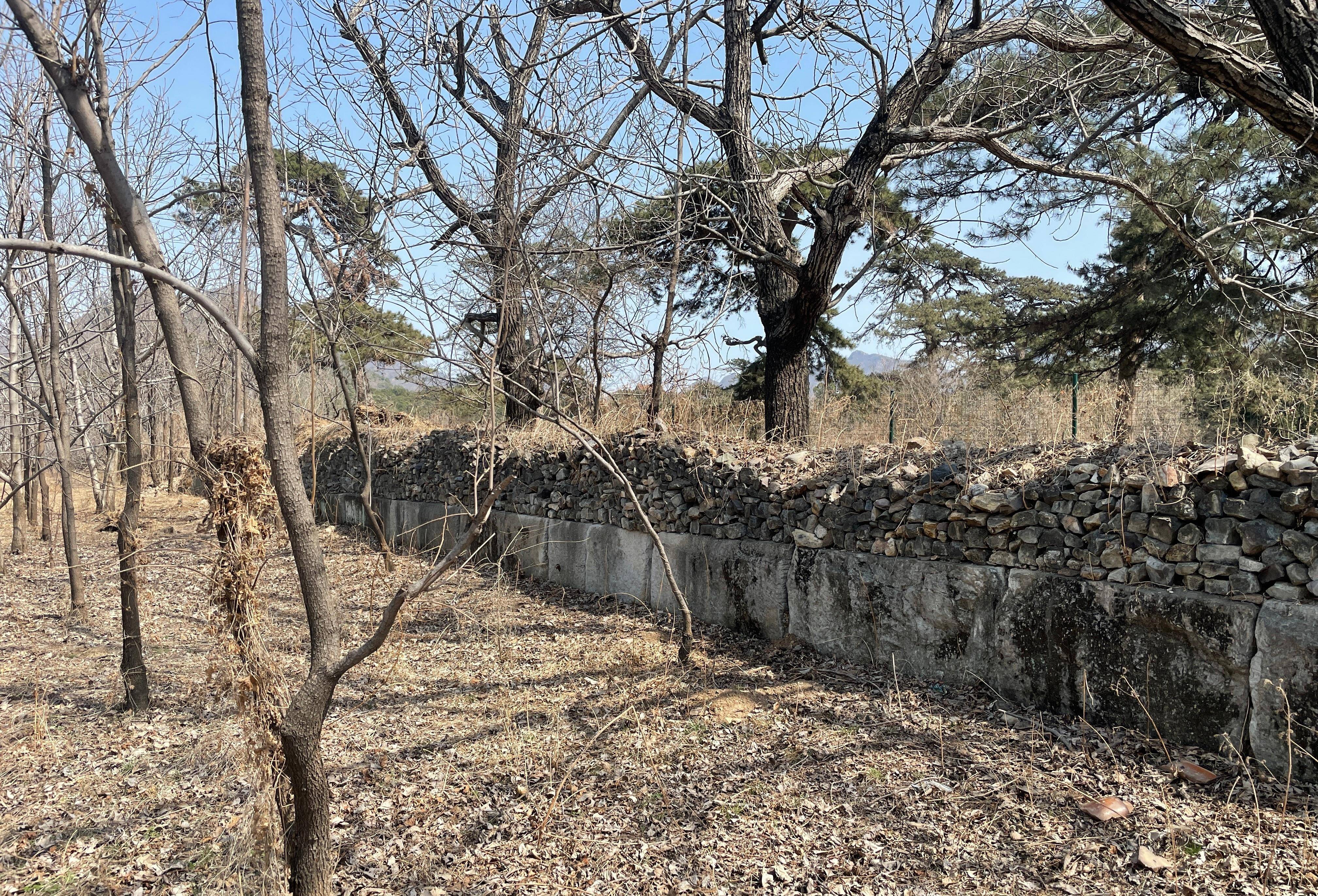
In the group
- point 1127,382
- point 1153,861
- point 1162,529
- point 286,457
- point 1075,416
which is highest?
point 1127,382

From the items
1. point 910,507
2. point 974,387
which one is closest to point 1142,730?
point 910,507

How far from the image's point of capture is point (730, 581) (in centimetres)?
616

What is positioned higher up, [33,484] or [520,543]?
[33,484]

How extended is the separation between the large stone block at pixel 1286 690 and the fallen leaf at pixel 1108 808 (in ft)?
2.28

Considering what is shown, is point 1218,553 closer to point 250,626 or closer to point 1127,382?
point 250,626

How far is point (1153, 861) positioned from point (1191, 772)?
2.44 ft

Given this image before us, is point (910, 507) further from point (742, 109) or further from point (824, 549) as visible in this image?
point (742, 109)

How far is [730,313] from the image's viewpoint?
6457 millimetres

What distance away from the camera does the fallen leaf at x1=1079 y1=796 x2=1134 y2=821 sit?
3.24m

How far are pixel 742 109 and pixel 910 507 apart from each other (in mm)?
4487

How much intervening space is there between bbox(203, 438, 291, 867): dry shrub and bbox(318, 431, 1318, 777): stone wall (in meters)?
2.11

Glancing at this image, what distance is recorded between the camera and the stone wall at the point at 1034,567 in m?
3.49

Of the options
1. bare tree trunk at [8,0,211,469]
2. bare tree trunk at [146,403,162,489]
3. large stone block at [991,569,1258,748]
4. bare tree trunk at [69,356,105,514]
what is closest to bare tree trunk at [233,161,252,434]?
bare tree trunk at [8,0,211,469]

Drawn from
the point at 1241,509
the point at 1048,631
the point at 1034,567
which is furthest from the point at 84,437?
the point at 1241,509
